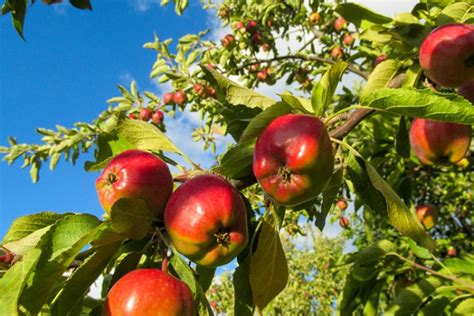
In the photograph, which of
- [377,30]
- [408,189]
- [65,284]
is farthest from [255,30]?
[65,284]

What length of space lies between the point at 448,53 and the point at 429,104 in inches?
19.5

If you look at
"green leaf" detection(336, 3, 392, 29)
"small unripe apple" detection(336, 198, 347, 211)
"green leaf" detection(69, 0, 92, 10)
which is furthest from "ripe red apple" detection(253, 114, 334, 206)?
"small unripe apple" detection(336, 198, 347, 211)

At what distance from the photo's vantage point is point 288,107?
3.74 feet

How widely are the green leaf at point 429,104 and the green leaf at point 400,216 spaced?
227 millimetres

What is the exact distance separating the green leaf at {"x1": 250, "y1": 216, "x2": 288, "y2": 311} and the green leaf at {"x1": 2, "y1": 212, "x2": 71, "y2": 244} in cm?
45

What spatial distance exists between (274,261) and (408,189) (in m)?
2.06

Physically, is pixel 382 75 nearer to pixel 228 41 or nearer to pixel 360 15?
pixel 360 15

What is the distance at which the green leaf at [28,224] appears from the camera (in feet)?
3.47

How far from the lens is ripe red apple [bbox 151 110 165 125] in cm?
541

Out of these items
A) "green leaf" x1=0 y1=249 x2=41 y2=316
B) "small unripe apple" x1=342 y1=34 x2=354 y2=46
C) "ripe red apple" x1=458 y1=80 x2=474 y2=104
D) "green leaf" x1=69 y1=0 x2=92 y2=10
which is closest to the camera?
"green leaf" x1=0 y1=249 x2=41 y2=316

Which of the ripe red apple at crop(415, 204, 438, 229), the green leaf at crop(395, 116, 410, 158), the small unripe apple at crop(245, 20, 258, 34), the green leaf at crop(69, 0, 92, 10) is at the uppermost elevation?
the green leaf at crop(69, 0, 92, 10)

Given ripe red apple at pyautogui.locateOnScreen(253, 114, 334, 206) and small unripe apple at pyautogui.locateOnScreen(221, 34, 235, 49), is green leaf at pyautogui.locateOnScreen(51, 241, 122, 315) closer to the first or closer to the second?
ripe red apple at pyautogui.locateOnScreen(253, 114, 334, 206)

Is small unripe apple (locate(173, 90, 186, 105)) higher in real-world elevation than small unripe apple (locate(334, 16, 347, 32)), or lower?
lower

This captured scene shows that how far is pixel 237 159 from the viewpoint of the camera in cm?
117
